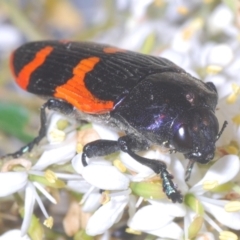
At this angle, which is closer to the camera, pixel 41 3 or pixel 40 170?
pixel 40 170

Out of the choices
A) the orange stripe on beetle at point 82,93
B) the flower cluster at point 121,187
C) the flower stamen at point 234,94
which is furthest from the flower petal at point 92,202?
the flower stamen at point 234,94

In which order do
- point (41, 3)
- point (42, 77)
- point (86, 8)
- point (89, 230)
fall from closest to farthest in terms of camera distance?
point (89, 230) → point (42, 77) → point (41, 3) → point (86, 8)

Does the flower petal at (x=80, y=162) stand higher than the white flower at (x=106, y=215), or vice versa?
the flower petal at (x=80, y=162)

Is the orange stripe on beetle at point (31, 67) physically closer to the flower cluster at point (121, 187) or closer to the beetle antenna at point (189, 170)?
the flower cluster at point (121, 187)

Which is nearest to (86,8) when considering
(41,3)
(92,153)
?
(41,3)

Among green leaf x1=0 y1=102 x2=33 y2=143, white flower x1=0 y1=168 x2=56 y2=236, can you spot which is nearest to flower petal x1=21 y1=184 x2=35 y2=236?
white flower x1=0 y1=168 x2=56 y2=236

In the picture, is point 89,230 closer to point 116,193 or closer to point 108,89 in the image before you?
point 116,193

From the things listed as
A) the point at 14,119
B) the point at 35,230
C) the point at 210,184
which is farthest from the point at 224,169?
the point at 14,119
